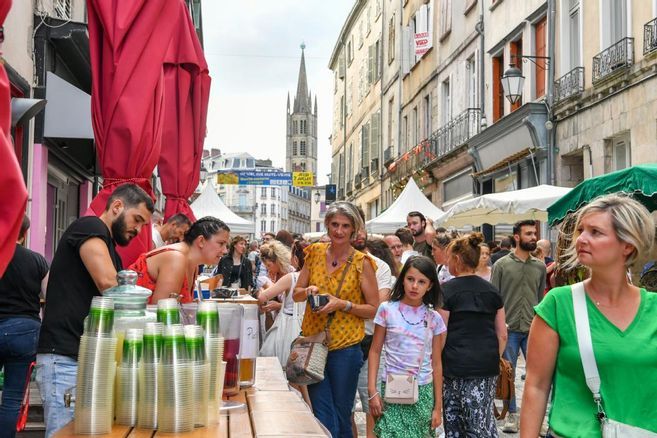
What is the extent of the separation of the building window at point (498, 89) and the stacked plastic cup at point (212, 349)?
726 inches

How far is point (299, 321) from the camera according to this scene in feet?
23.0

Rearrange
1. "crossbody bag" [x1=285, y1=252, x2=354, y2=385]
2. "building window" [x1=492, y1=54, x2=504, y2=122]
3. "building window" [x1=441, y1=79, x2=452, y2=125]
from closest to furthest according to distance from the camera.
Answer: "crossbody bag" [x1=285, y1=252, x2=354, y2=385] → "building window" [x1=492, y1=54, x2=504, y2=122] → "building window" [x1=441, y1=79, x2=452, y2=125]

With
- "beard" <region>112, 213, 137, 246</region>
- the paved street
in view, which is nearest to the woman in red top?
"beard" <region>112, 213, 137, 246</region>

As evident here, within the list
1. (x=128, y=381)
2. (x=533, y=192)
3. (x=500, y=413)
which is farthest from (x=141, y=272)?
(x=533, y=192)

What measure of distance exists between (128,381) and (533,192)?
10.1m

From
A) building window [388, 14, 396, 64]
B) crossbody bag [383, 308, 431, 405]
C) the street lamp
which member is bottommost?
crossbody bag [383, 308, 431, 405]

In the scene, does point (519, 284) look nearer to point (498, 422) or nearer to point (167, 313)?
point (498, 422)

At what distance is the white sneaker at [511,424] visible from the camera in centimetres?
798

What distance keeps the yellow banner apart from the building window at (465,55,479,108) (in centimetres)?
2648

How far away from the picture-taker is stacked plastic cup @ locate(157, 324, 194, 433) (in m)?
2.77

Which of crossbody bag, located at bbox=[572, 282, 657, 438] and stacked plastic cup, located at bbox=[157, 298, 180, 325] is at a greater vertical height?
stacked plastic cup, located at bbox=[157, 298, 180, 325]

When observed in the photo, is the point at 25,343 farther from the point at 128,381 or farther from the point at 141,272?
the point at 128,381

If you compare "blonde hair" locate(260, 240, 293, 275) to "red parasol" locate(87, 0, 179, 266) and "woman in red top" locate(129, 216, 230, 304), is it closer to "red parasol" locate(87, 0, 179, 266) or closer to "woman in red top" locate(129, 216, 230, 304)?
"red parasol" locate(87, 0, 179, 266)

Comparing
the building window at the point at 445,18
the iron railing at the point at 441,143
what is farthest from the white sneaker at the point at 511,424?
the building window at the point at 445,18
